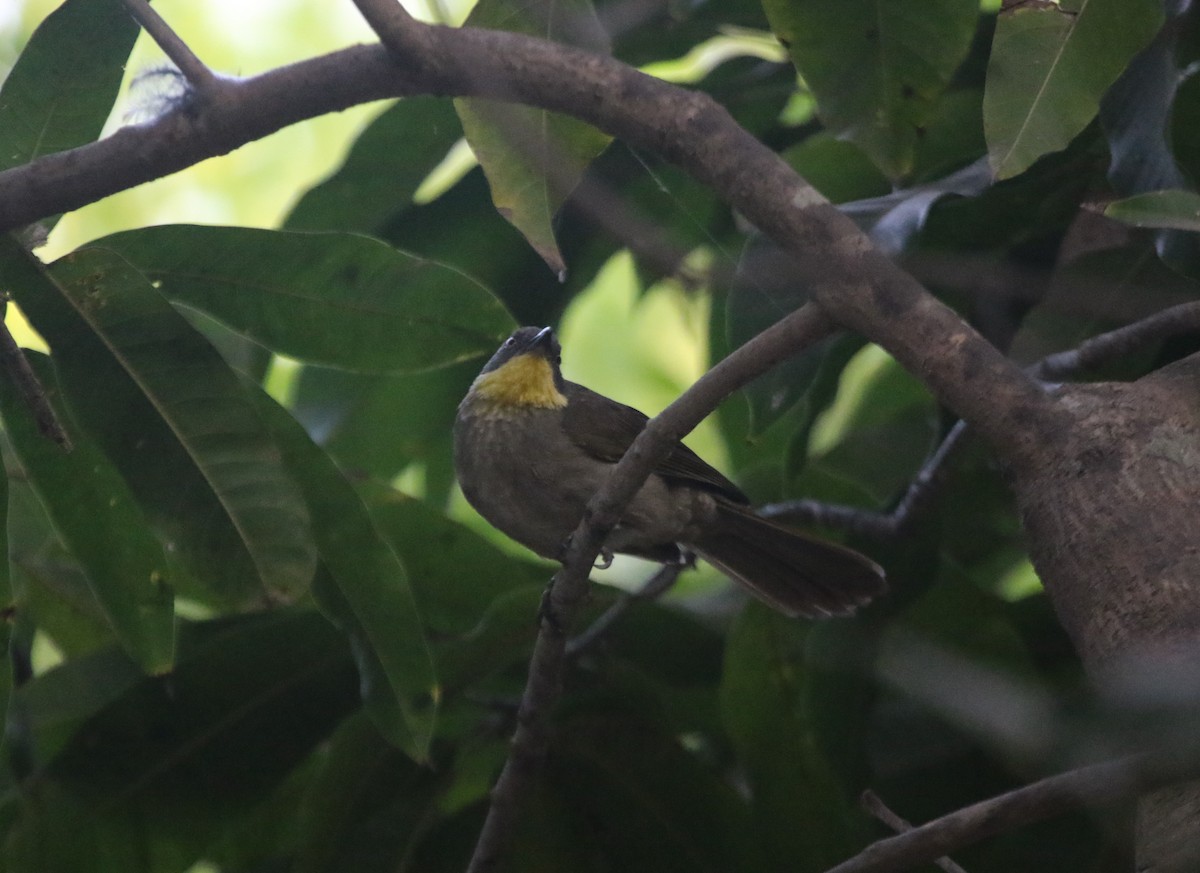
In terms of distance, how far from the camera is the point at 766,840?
260 centimetres

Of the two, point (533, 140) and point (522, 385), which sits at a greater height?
point (533, 140)

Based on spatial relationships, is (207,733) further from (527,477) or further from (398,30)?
(398,30)

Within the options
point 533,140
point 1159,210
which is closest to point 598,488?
point 533,140

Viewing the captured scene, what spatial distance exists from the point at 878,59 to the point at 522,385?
4.33 ft

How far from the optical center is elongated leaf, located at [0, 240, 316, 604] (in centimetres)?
203

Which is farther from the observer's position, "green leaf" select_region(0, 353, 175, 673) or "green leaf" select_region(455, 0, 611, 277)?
"green leaf" select_region(0, 353, 175, 673)

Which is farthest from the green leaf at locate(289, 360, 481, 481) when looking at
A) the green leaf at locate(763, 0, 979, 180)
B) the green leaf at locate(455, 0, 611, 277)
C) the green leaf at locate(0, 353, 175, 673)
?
the green leaf at locate(763, 0, 979, 180)

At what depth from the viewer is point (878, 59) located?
6.95ft

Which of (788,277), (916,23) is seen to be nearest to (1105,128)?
(916,23)

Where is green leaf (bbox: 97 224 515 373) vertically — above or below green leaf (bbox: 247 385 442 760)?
above

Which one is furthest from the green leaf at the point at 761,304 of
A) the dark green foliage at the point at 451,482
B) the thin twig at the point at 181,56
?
the thin twig at the point at 181,56

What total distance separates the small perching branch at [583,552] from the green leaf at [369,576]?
215 millimetres

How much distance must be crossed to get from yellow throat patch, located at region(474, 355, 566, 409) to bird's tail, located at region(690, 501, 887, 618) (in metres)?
0.52

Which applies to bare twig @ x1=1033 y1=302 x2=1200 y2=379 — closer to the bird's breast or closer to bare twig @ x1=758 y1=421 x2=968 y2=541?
bare twig @ x1=758 y1=421 x2=968 y2=541
